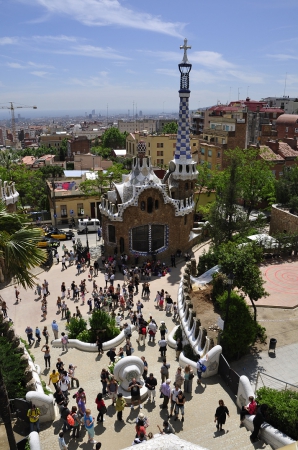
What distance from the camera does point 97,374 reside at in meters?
15.3

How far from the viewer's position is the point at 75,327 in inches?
725

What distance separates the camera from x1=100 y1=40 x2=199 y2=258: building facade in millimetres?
28078

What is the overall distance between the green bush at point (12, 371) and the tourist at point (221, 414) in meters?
6.24

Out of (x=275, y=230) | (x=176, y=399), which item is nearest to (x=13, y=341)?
(x=176, y=399)

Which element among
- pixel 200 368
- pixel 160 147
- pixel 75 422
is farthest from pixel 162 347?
pixel 160 147

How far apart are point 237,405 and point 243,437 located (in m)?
1.56

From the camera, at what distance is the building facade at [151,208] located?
2808 cm

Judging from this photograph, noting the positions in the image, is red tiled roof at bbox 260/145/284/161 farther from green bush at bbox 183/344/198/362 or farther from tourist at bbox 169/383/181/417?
tourist at bbox 169/383/181/417

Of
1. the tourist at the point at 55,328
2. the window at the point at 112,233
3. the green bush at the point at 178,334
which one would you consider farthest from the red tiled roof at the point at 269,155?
the tourist at the point at 55,328

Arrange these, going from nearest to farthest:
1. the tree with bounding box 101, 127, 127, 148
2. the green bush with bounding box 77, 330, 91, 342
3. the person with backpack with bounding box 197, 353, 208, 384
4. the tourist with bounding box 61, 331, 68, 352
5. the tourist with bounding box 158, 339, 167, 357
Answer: the person with backpack with bounding box 197, 353, 208, 384 → the tourist with bounding box 158, 339, 167, 357 → the tourist with bounding box 61, 331, 68, 352 → the green bush with bounding box 77, 330, 91, 342 → the tree with bounding box 101, 127, 127, 148

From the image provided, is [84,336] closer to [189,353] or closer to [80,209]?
[189,353]

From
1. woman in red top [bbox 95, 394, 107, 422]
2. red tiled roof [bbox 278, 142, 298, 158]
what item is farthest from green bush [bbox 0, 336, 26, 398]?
red tiled roof [bbox 278, 142, 298, 158]

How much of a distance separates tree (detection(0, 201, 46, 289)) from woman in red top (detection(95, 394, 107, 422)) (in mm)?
4841

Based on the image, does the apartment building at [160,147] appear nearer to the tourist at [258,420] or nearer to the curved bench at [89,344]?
the curved bench at [89,344]
